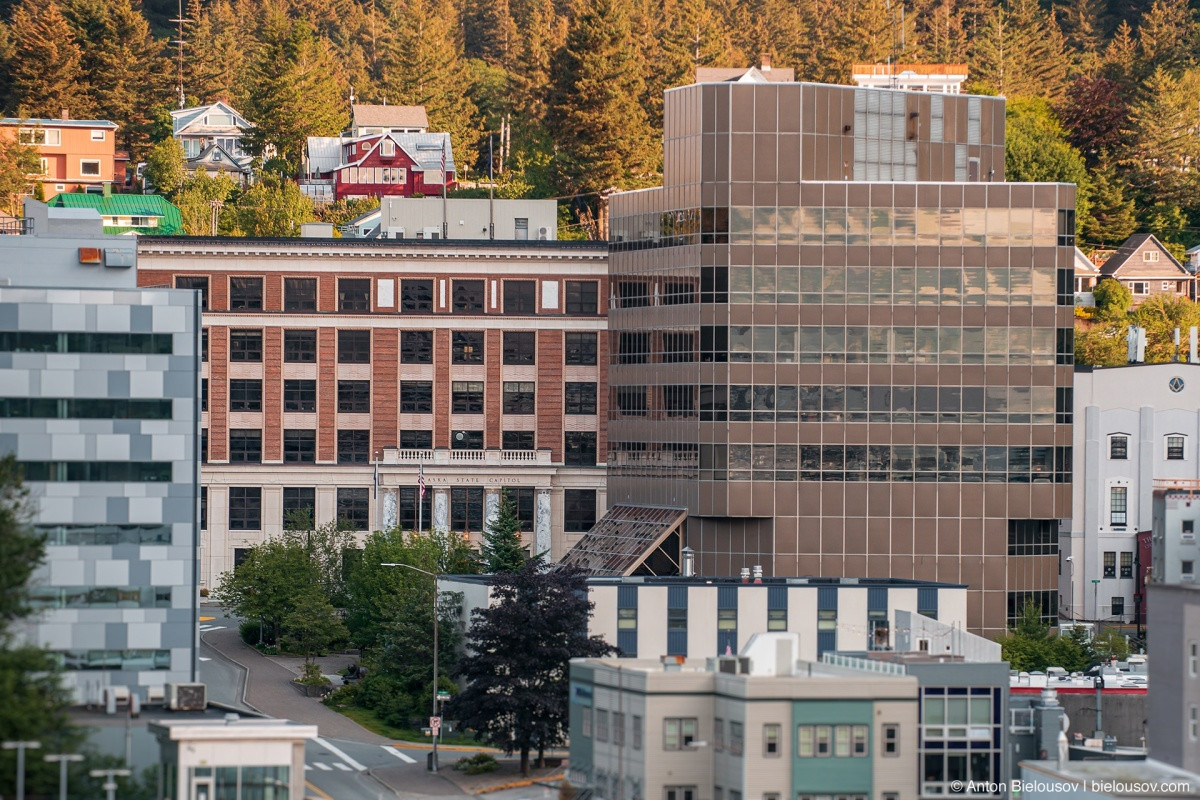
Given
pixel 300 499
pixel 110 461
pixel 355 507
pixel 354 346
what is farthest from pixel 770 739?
pixel 354 346

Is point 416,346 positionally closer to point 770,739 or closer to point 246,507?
point 246,507

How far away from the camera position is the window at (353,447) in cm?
15888

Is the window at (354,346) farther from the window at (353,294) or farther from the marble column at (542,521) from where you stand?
the marble column at (542,521)

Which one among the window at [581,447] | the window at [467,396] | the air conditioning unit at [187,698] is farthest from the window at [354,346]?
the air conditioning unit at [187,698]

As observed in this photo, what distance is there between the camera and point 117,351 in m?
104

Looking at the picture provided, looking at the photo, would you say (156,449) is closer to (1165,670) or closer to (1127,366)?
(1165,670)

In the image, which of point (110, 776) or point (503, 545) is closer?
point (110, 776)

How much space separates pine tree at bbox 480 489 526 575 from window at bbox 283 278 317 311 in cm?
2148

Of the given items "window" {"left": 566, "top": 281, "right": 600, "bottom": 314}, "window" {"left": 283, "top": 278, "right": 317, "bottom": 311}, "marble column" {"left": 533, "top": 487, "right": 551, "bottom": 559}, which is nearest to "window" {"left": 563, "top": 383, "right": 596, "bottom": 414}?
A: "window" {"left": 566, "top": 281, "right": 600, "bottom": 314}

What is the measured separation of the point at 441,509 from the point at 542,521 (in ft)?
22.2

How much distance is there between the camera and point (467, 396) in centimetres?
15975

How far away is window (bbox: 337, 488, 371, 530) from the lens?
15800 cm

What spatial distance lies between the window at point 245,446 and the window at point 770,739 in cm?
7860

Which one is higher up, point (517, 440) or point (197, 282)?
point (197, 282)
